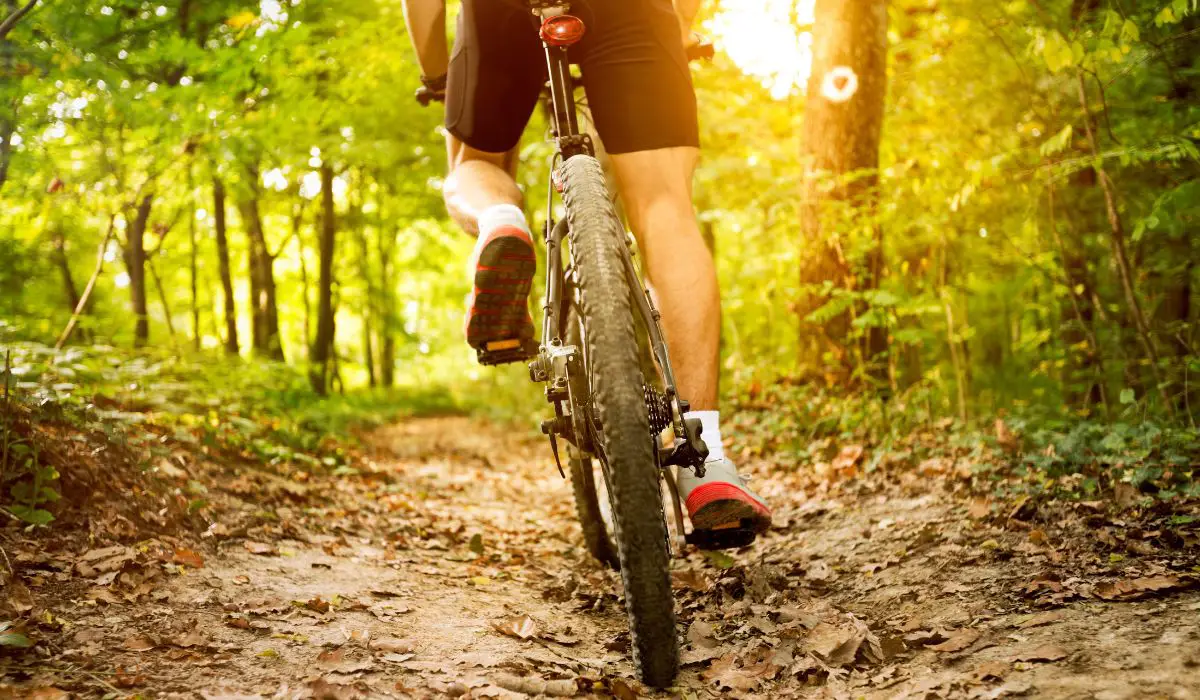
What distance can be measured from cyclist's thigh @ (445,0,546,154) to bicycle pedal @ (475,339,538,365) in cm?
59

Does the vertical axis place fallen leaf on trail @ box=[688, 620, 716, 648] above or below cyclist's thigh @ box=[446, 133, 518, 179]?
below

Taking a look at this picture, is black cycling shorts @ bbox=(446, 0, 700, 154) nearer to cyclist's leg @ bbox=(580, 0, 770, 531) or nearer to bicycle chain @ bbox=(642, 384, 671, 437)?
cyclist's leg @ bbox=(580, 0, 770, 531)

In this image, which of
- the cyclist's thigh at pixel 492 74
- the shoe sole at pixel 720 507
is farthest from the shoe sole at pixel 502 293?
the shoe sole at pixel 720 507

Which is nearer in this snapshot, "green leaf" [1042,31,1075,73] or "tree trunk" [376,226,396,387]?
"green leaf" [1042,31,1075,73]

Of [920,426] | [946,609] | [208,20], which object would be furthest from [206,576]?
[208,20]

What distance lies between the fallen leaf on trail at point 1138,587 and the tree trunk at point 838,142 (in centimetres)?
357

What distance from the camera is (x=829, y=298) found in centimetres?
551

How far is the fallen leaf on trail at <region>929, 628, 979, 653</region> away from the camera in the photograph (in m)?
1.73

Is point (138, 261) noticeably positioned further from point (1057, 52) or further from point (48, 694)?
point (1057, 52)

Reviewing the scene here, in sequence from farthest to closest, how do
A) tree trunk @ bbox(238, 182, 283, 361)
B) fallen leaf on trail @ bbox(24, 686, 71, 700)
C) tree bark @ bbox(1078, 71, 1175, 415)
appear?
tree trunk @ bbox(238, 182, 283, 361) → tree bark @ bbox(1078, 71, 1175, 415) → fallen leaf on trail @ bbox(24, 686, 71, 700)

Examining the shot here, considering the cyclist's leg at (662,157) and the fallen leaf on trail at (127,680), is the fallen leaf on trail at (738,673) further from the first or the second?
the fallen leaf on trail at (127,680)

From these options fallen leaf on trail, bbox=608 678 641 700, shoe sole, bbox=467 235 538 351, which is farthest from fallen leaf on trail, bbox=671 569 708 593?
shoe sole, bbox=467 235 538 351

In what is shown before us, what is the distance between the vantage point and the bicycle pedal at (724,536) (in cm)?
207

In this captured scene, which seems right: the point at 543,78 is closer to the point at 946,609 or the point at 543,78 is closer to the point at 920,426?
the point at 946,609
